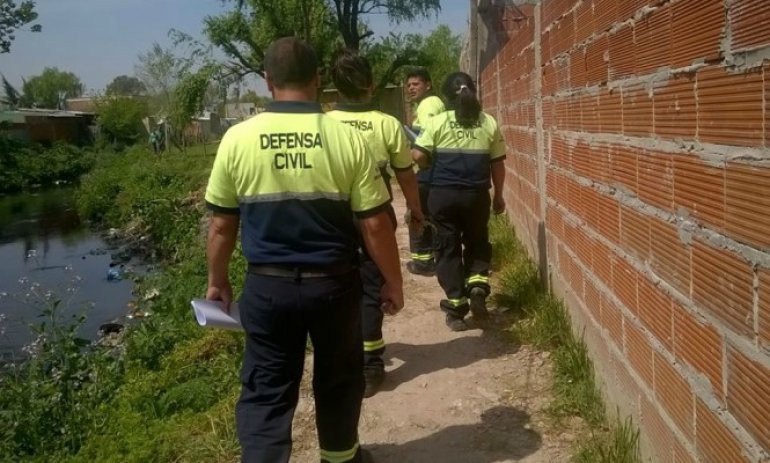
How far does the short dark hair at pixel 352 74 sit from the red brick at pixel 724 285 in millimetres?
2535

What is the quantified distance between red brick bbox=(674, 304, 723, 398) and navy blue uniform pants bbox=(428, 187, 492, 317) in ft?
9.73

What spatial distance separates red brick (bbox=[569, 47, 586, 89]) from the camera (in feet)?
13.2

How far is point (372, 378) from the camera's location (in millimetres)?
4699

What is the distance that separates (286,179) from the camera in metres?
3.08

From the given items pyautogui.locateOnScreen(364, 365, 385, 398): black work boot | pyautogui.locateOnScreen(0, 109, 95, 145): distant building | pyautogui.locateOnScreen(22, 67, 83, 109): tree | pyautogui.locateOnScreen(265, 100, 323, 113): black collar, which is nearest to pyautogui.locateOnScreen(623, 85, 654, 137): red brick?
pyautogui.locateOnScreen(265, 100, 323, 113): black collar

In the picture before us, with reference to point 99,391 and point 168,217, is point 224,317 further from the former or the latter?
point 168,217

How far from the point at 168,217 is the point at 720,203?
1849 cm

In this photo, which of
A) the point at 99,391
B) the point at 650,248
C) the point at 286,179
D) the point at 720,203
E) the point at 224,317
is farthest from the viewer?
the point at 99,391

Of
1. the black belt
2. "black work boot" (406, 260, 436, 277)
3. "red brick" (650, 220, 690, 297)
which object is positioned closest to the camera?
"red brick" (650, 220, 690, 297)

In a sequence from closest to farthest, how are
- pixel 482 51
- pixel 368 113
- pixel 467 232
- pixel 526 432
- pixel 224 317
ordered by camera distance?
pixel 224 317, pixel 526 432, pixel 368 113, pixel 467 232, pixel 482 51

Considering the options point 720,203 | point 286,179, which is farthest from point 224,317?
point 720,203

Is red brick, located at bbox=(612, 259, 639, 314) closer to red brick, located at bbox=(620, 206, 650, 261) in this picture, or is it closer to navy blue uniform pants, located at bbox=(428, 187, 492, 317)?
red brick, located at bbox=(620, 206, 650, 261)

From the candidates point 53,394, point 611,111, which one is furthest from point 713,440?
point 53,394

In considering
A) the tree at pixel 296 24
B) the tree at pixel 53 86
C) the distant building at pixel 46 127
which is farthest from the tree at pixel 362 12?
the tree at pixel 53 86
